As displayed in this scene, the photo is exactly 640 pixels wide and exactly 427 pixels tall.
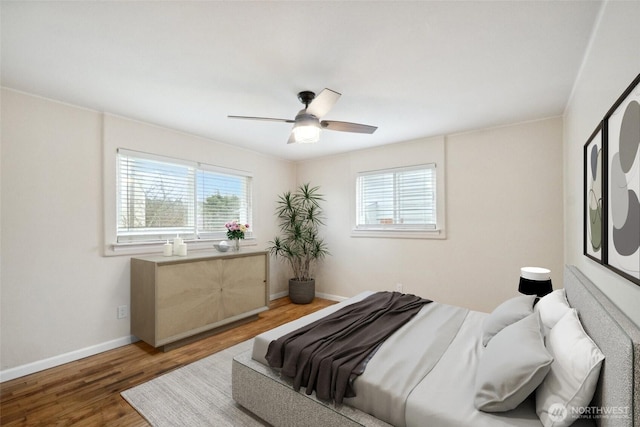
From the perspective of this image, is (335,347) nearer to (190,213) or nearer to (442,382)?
(442,382)

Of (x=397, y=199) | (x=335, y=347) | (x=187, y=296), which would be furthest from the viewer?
(x=397, y=199)

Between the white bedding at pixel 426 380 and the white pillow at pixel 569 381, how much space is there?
3.9 inches

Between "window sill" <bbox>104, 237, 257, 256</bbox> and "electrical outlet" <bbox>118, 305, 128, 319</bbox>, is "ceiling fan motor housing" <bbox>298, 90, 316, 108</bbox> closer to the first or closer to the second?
"window sill" <bbox>104, 237, 257, 256</bbox>

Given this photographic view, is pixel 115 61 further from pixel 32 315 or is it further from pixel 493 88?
pixel 493 88

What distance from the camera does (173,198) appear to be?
3.57 meters

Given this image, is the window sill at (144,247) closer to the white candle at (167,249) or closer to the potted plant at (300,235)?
the white candle at (167,249)

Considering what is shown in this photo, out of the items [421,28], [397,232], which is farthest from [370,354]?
[397,232]

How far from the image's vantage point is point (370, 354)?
171 centimetres

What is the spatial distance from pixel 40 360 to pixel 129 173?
1.96 meters

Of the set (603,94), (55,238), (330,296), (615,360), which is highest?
(603,94)

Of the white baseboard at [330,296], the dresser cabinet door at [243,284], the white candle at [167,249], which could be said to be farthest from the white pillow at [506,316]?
the white candle at [167,249]

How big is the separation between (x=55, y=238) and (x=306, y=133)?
2.61 m

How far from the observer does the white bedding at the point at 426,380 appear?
48.2 inches

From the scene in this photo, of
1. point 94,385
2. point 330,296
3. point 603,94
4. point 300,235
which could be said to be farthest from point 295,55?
point 330,296
